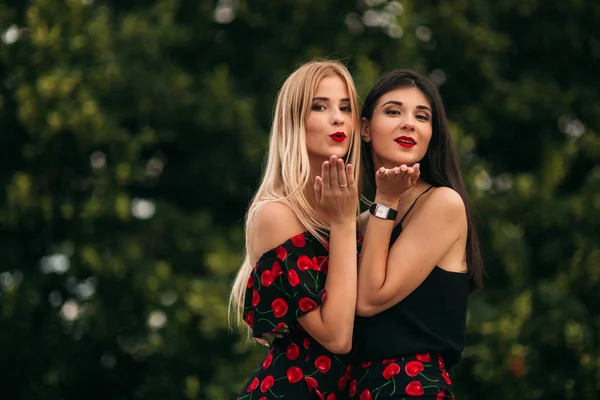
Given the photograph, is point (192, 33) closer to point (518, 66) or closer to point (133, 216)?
point (133, 216)

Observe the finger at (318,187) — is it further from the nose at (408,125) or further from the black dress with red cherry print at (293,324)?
the nose at (408,125)

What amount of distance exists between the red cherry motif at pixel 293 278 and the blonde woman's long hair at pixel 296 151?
0.59ft

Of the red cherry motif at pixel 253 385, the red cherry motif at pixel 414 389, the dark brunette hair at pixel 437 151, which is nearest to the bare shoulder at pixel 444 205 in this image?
the dark brunette hair at pixel 437 151

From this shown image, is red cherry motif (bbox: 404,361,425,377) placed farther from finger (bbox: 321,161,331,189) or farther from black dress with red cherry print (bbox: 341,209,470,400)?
finger (bbox: 321,161,331,189)

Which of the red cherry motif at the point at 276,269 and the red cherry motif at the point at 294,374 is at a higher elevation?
the red cherry motif at the point at 276,269

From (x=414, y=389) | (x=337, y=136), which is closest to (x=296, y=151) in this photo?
(x=337, y=136)

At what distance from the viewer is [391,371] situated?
12.3 feet

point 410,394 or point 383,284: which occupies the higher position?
point 383,284

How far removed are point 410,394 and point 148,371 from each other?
7207 millimetres

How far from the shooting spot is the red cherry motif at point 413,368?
147 inches

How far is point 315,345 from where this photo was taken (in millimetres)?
3875

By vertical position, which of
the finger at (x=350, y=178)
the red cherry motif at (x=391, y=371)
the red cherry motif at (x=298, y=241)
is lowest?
the red cherry motif at (x=391, y=371)

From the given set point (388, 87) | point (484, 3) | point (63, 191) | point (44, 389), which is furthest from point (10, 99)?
point (388, 87)

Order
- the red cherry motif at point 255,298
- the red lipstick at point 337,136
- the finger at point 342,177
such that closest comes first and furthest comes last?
the finger at point 342,177 < the red cherry motif at point 255,298 < the red lipstick at point 337,136
